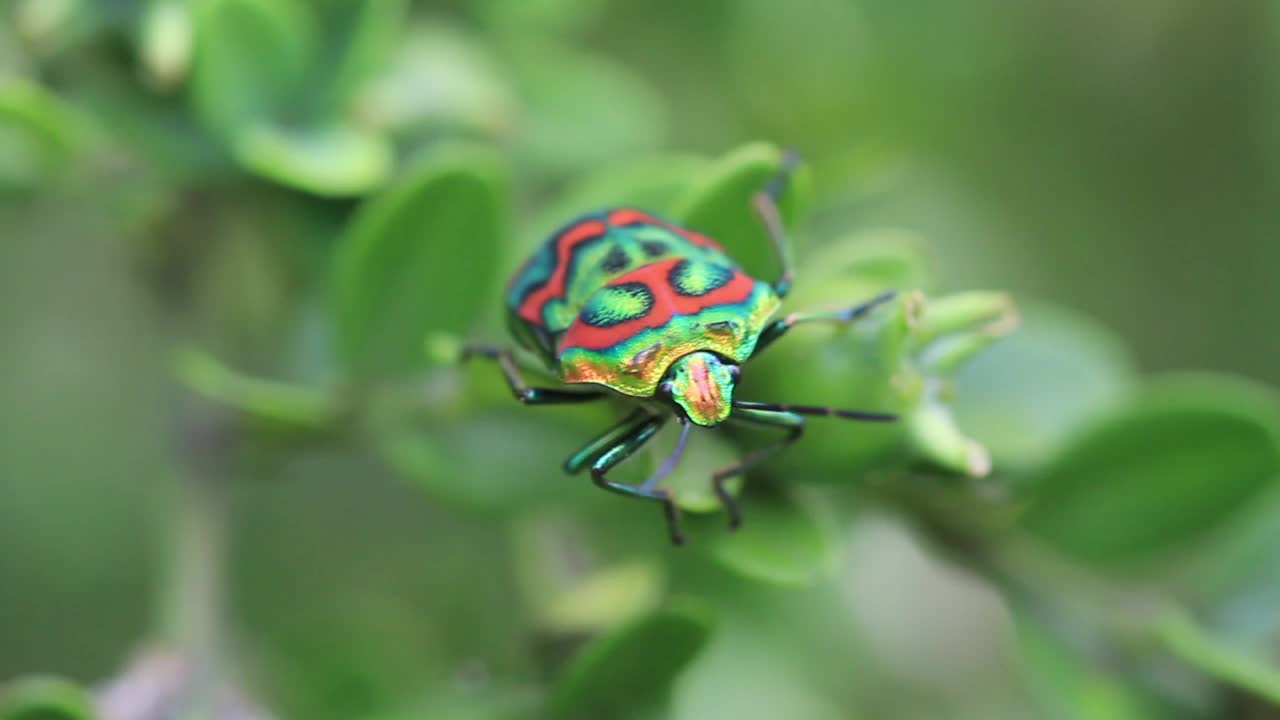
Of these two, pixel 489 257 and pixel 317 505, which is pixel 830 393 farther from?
pixel 317 505

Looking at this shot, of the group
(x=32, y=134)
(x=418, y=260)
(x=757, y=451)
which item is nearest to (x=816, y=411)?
(x=757, y=451)

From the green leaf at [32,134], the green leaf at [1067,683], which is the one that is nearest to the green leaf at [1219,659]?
the green leaf at [1067,683]

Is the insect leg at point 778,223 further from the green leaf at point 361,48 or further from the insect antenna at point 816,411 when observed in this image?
the green leaf at point 361,48

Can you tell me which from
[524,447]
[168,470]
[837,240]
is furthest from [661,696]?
[837,240]

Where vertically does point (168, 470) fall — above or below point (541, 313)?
above

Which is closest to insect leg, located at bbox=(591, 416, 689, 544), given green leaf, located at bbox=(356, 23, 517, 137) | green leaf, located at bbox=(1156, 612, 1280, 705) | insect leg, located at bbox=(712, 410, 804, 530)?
insect leg, located at bbox=(712, 410, 804, 530)

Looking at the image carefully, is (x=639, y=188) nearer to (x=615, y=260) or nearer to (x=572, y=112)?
(x=615, y=260)
